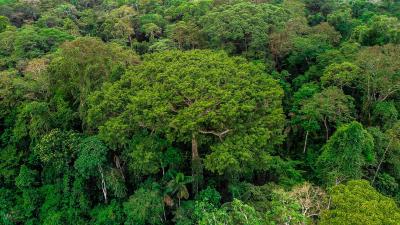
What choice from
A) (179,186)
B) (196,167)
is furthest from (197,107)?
(179,186)

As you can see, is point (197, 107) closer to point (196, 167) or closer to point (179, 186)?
point (196, 167)

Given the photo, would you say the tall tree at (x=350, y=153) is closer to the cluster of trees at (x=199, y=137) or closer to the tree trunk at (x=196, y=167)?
the cluster of trees at (x=199, y=137)

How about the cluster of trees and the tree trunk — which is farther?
the tree trunk

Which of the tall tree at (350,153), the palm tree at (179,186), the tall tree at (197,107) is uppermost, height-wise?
the tall tree at (197,107)

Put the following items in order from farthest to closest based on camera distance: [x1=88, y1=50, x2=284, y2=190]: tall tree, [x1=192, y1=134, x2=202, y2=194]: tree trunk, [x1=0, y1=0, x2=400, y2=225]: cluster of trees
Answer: [x1=192, y1=134, x2=202, y2=194]: tree trunk → [x1=88, y1=50, x2=284, y2=190]: tall tree → [x1=0, y1=0, x2=400, y2=225]: cluster of trees

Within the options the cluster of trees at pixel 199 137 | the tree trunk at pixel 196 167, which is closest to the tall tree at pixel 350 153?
the cluster of trees at pixel 199 137

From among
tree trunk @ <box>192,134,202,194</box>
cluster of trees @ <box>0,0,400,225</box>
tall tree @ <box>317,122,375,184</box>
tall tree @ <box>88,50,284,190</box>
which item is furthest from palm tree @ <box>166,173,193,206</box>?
tall tree @ <box>317,122,375,184</box>

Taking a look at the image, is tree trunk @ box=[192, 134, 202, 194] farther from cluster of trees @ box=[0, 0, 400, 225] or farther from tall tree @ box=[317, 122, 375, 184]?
tall tree @ box=[317, 122, 375, 184]

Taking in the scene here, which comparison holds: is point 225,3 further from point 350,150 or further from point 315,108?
point 350,150

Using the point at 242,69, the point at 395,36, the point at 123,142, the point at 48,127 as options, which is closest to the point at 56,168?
the point at 48,127
